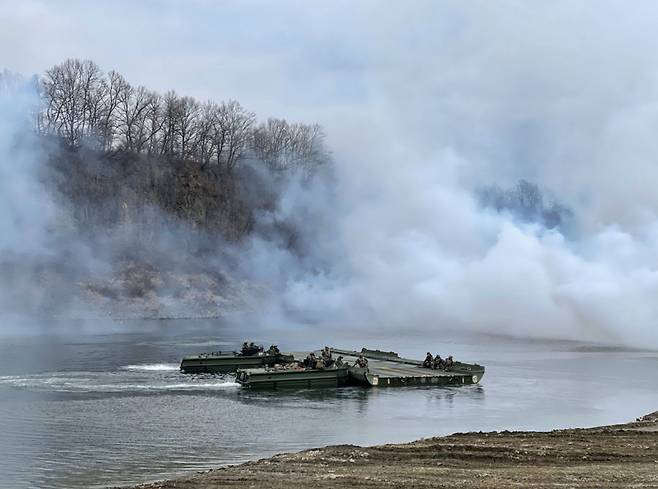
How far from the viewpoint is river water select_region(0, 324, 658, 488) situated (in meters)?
28.0

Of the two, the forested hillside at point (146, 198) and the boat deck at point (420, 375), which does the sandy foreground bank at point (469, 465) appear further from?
the forested hillside at point (146, 198)

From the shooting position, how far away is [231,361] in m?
57.4

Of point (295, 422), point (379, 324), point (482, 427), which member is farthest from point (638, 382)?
point (379, 324)

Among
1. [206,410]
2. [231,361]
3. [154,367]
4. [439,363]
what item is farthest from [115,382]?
[439,363]

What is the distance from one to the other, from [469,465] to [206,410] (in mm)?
18812

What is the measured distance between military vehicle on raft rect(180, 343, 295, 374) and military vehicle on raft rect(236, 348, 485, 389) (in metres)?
5.15

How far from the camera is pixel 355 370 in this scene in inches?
2007

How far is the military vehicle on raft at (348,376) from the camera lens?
48156mm

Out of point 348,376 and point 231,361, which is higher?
point 231,361

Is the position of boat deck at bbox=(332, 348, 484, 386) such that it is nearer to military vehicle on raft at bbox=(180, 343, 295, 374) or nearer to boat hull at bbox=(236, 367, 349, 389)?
boat hull at bbox=(236, 367, 349, 389)

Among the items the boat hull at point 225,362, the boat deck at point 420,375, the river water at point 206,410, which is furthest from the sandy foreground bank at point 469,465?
the boat hull at point 225,362

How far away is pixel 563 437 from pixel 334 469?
9453mm

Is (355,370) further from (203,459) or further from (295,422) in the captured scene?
(203,459)

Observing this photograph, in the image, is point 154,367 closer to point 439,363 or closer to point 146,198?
point 439,363
